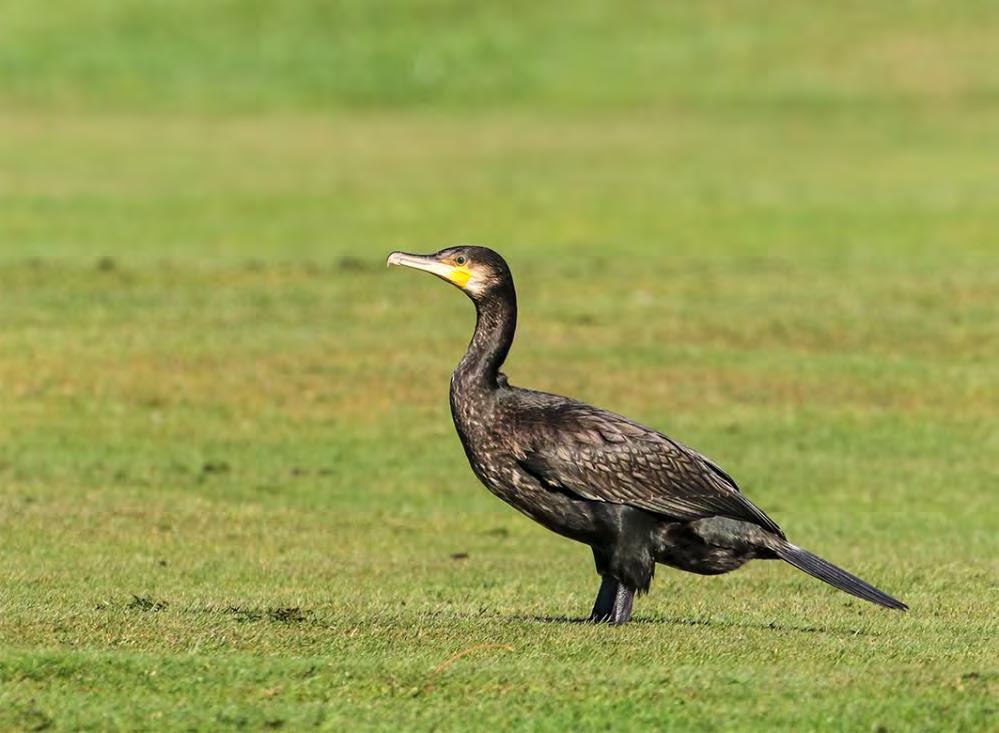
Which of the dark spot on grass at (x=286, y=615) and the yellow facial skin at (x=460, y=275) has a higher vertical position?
the yellow facial skin at (x=460, y=275)

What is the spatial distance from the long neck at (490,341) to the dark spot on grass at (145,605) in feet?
6.73

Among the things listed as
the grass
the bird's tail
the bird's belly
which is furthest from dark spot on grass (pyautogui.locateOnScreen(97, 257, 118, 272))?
the bird's tail

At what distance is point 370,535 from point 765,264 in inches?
528

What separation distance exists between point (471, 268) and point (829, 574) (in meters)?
2.64

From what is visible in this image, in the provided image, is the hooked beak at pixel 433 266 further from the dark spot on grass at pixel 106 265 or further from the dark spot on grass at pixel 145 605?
the dark spot on grass at pixel 106 265

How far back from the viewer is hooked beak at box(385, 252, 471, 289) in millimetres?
11586

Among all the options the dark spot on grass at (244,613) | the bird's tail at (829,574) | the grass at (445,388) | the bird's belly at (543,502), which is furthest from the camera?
the bird's belly at (543,502)

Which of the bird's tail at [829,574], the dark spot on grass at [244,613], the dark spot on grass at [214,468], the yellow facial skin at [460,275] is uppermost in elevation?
the yellow facial skin at [460,275]

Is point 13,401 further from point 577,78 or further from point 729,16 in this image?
point 729,16

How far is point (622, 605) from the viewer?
11.4m

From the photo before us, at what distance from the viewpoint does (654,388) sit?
2141cm

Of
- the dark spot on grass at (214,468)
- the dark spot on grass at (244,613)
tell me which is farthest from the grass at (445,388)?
the dark spot on grass at (214,468)

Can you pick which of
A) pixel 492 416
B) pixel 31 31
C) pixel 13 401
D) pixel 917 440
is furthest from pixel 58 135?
pixel 492 416

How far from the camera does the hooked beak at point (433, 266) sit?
38.0 ft
